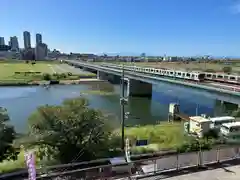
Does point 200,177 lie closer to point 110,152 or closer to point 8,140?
point 110,152

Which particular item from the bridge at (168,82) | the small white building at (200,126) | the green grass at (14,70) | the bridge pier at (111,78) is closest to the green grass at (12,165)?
the small white building at (200,126)

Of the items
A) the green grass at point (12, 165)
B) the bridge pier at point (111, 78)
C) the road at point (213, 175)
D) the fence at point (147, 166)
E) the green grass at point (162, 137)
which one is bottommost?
the bridge pier at point (111, 78)

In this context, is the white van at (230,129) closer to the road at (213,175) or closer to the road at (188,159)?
the road at (188,159)

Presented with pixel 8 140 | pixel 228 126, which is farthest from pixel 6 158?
pixel 228 126

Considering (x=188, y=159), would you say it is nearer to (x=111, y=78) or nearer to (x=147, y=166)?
(x=147, y=166)

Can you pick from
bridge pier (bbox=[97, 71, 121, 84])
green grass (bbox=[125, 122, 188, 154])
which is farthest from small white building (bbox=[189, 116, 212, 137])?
bridge pier (bbox=[97, 71, 121, 84])

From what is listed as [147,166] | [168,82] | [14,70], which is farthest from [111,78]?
[147,166]
